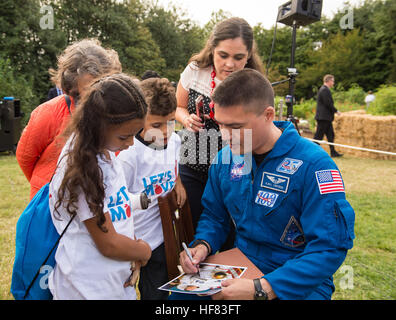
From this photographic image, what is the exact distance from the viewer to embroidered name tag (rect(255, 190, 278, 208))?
5.54 ft

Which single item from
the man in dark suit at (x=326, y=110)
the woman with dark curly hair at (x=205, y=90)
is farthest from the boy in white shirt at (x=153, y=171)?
the man in dark suit at (x=326, y=110)

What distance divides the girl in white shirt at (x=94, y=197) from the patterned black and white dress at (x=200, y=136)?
39.2 inches

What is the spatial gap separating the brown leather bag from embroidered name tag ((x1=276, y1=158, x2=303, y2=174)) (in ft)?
2.11

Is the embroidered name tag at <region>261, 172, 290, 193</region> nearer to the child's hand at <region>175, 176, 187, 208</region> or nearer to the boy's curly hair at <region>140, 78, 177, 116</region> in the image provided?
the child's hand at <region>175, 176, 187, 208</region>

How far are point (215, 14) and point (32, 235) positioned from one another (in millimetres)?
42377

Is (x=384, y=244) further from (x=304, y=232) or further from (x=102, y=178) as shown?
(x=102, y=178)

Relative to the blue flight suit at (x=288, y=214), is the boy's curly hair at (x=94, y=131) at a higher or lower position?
higher

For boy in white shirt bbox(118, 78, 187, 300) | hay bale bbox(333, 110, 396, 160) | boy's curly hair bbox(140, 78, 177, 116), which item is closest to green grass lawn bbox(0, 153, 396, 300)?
boy in white shirt bbox(118, 78, 187, 300)

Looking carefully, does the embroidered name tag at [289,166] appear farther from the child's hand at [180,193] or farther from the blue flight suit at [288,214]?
the child's hand at [180,193]

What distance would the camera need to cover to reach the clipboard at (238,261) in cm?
157
